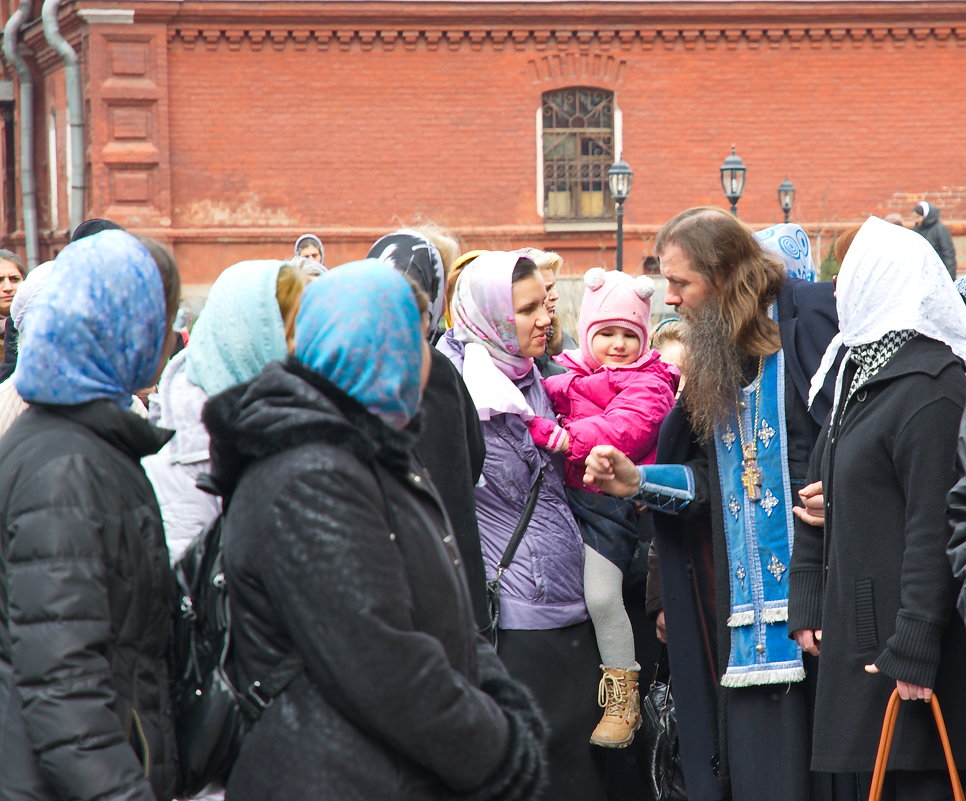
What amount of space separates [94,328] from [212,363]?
0.53 metres

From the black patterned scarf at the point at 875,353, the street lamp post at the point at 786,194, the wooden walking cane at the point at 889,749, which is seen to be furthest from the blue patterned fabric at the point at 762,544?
the street lamp post at the point at 786,194

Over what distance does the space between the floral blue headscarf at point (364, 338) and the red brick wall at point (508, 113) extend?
754 inches

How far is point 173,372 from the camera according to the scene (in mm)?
3580

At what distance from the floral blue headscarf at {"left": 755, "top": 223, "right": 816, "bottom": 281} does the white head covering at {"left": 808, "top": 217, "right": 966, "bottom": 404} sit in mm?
709

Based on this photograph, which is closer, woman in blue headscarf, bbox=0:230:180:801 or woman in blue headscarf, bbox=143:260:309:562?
woman in blue headscarf, bbox=0:230:180:801

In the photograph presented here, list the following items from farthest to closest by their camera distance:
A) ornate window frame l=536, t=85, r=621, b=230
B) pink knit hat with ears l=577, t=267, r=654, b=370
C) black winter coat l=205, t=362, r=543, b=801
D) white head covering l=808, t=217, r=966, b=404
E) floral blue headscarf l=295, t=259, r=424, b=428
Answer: ornate window frame l=536, t=85, r=621, b=230 → pink knit hat with ears l=577, t=267, r=654, b=370 → white head covering l=808, t=217, r=966, b=404 → floral blue headscarf l=295, t=259, r=424, b=428 → black winter coat l=205, t=362, r=543, b=801

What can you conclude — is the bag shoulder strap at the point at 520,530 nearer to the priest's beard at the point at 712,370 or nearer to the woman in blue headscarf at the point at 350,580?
the priest's beard at the point at 712,370

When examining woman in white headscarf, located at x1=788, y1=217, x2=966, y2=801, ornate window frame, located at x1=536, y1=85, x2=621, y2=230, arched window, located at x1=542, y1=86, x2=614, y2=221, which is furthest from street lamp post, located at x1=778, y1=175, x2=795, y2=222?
woman in white headscarf, located at x1=788, y1=217, x2=966, y2=801

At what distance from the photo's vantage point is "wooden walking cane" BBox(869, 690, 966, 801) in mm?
3613

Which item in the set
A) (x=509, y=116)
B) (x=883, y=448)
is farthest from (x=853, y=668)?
(x=509, y=116)

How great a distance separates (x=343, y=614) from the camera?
2.46 metres

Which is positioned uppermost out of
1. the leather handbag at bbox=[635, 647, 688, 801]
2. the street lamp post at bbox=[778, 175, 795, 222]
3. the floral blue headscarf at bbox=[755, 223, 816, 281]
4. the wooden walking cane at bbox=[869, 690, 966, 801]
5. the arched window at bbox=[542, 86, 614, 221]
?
the arched window at bbox=[542, 86, 614, 221]

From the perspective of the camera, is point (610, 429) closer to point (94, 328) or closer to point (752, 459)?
point (752, 459)

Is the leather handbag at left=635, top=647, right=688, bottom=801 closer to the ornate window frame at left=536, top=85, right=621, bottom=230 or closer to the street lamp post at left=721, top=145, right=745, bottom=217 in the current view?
the street lamp post at left=721, top=145, right=745, bottom=217
